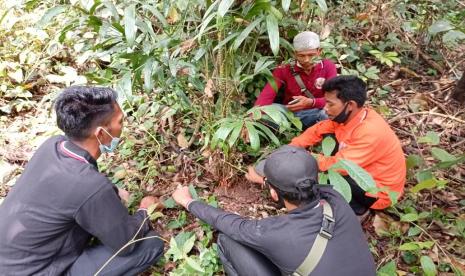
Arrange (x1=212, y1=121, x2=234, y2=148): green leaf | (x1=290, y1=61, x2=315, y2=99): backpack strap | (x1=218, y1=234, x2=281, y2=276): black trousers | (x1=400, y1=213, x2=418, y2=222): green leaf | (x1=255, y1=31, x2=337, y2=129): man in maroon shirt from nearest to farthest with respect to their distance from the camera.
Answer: (x1=218, y1=234, x2=281, y2=276): black trousers → (x1=212, y1=121, x2=234, y2=148): green leaf → (x1=400, y1=213, x2=418, y2=222): green leaf → (x1=255, y1=31, x2=337, y2=129): man in maroon shirt → (x1=290, y1=61, x2=315, y2=99): backpack strap

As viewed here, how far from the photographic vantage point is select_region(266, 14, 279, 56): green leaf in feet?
6.92

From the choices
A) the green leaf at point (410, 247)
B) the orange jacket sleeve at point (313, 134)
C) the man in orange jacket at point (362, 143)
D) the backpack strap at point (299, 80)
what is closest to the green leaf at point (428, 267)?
the green leaf at point (410, 247)

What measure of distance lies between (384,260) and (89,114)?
2144 mm

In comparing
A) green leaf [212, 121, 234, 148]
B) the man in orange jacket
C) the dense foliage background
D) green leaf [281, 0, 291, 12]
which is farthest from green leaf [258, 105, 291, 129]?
green leaf [281, 0, 291, 12]

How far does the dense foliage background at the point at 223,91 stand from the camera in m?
2.39

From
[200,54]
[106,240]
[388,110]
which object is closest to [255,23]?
[200,54]

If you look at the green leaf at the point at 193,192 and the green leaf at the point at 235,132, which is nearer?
the green leaf at the point at 235,132

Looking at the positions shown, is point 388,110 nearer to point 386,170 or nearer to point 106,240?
point 386,170

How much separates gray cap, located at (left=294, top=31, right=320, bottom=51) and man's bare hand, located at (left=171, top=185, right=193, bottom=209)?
1.44 meters

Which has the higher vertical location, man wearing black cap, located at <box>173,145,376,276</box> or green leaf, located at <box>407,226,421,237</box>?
man wearing black cap, located at <box>173,145,376,276</box>

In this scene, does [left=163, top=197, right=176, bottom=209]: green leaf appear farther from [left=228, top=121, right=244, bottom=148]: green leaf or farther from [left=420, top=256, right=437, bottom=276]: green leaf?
[left=420, top=256, right=437, bottom=276]: green leaf

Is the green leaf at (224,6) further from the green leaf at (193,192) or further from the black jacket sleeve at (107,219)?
the green leaf at (193,192)

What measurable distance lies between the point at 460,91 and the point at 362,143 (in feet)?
6.89

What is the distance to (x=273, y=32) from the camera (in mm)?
2117
